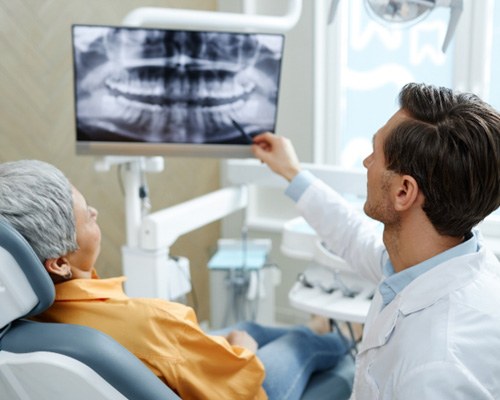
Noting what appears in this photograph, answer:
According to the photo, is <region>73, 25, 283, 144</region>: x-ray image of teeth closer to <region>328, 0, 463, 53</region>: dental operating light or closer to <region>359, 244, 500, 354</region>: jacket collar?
<region>328, 0, 463, 53</region>: dental operating light

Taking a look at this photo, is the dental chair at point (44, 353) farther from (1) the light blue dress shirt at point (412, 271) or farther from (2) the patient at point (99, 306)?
(1) the light blue dress shirt at point (412, 271)

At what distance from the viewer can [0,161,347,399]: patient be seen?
1.21 m

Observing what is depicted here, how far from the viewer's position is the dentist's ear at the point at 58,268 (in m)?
1.27

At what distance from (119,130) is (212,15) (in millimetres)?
472

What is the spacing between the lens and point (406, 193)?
1.21 metres

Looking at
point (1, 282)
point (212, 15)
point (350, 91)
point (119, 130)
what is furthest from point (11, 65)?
point (350, 91)

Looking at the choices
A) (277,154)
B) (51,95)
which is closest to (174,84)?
(277,154)

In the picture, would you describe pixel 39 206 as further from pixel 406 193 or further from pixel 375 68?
pixel 375 68

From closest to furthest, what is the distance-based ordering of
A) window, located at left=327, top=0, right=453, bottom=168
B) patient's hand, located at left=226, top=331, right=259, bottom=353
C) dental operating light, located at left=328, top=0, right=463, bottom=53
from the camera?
1. dental operating light, located at left=328, top=0, right=463, bottom=53
2. patient's hand, located at left=226, top=331, right=259, bottom=353
3. window, located at left=327, top=0, right=453, bottom=168

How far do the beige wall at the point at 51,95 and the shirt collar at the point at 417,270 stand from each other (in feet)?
4.73

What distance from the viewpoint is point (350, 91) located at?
3.21 metres

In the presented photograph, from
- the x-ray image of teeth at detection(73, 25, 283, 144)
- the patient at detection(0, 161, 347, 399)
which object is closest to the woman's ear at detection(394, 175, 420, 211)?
the patient at detection(0, 161, 347, 399)

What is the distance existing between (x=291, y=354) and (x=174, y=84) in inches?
32.8

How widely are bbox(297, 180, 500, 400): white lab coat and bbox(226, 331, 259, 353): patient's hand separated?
1.57 ft
